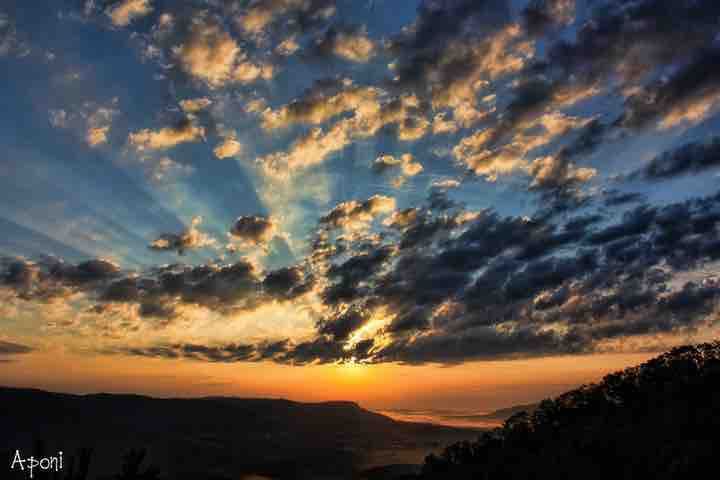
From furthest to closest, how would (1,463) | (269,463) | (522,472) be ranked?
(269,463) → (1,463) → (522,472)

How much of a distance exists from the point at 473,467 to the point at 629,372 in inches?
744

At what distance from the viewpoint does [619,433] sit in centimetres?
3188

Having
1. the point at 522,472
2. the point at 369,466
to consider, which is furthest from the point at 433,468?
the point at 369,466

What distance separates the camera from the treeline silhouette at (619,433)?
25.8m

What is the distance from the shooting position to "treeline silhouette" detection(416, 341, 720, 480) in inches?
1016

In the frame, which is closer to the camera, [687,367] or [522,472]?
[522,472]

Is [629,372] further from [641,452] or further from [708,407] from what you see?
[641,452]

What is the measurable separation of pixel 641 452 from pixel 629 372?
75.5ft

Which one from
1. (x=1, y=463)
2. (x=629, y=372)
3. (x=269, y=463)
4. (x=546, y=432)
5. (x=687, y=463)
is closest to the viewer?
(x=687, y=463)

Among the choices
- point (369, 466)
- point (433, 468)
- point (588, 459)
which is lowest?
point (369, 466)

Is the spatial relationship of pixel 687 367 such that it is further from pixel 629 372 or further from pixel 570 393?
pixel 570 393

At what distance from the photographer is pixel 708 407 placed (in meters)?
30.3

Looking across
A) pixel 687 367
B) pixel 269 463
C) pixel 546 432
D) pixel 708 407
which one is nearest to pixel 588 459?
pixel 708 407

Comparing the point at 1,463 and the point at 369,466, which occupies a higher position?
the point at 1,463
